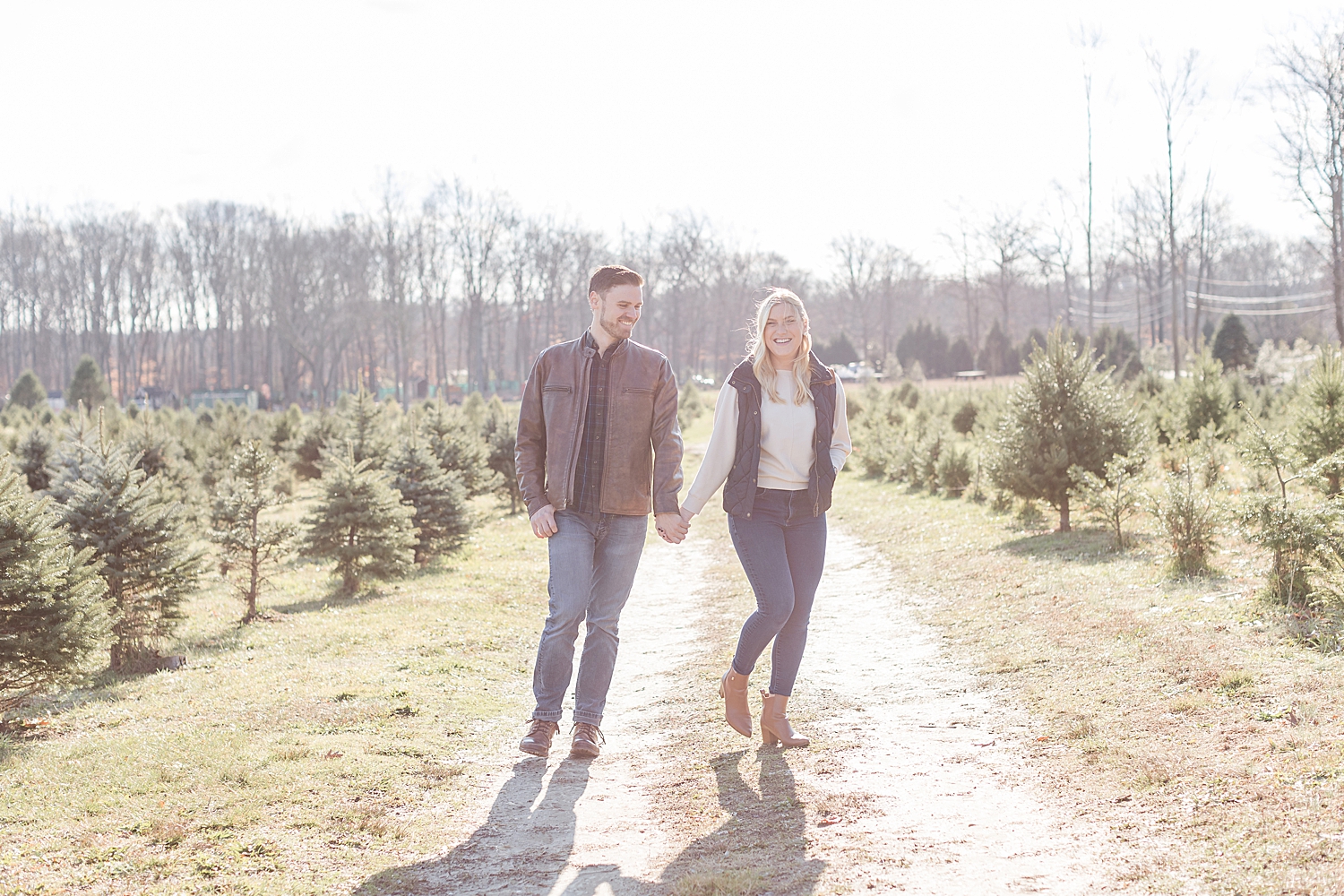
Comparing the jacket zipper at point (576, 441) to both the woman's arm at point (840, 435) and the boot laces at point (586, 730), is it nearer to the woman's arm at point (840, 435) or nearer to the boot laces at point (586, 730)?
the boot laces at point (586, 730)

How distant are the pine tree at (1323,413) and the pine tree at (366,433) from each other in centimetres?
1038

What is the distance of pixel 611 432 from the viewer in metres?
4.81

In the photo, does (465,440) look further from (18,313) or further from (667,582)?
(18,313)

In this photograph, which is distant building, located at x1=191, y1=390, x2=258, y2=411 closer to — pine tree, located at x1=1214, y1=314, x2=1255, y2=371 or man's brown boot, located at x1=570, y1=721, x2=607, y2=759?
pine tree, located at x1=1214, y1=314, x2=1255, y2=371

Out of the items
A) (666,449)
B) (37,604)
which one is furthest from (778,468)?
(37,604)

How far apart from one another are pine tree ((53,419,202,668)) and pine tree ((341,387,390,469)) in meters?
4.89

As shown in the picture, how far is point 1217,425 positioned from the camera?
17.4 meters

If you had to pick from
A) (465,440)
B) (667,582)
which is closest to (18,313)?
(465,440)

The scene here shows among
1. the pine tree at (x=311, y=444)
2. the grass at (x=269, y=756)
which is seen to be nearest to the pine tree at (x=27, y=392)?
the pine tree at (x=311, y=444)

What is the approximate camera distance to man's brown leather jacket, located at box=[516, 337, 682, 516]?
4762 millimetres

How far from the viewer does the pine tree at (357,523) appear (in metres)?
11.5

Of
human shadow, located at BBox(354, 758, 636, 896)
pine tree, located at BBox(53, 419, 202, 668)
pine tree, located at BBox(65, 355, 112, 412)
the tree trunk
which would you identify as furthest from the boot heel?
pine tree, located at BBox(65, 355, 112, 412)

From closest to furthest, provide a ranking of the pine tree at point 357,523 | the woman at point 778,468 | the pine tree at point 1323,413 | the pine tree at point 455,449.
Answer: the woman at point 778,468
the pine tree at point 1323,413
the pine tree at point 357,523
the pine tree at point 455,449

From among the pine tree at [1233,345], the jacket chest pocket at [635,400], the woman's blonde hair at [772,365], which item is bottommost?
the jacket chest pocket at [635,400]
